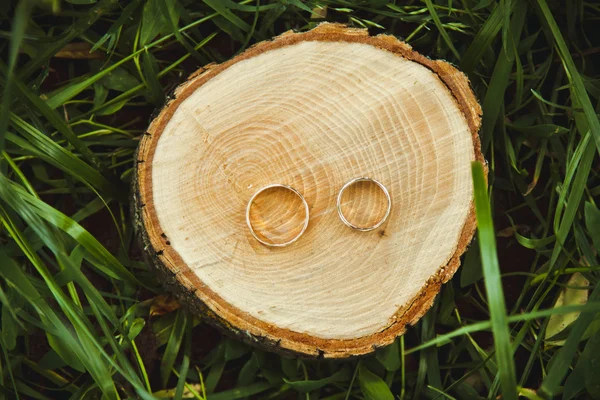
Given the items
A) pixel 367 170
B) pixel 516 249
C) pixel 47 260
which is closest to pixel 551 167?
pixel 516 249

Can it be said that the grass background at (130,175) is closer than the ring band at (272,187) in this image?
No

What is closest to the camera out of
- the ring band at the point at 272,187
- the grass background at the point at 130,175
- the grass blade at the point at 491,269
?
the grass blade at the point at 491,269

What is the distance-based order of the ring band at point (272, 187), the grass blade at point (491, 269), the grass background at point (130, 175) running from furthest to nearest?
the grass background at point (130, 175) < the ring band at point (272, 187) < the grass blade at point (491, 269)

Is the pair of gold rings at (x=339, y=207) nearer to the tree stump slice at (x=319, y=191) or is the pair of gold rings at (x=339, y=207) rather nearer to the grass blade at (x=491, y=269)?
the tree stump slice at (x=319, y=191)

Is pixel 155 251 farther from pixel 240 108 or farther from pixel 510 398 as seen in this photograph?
pixel 510 398

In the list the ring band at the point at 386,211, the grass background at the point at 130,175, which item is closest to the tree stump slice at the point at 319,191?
the ring band at the point at 386,211

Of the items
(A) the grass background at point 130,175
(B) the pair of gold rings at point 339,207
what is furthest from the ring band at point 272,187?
(A) the grass background at point 130,175

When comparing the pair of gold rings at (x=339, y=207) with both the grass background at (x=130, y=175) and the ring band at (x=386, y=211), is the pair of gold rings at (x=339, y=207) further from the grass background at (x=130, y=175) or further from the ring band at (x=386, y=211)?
the grass background at (x=130, y=175)
